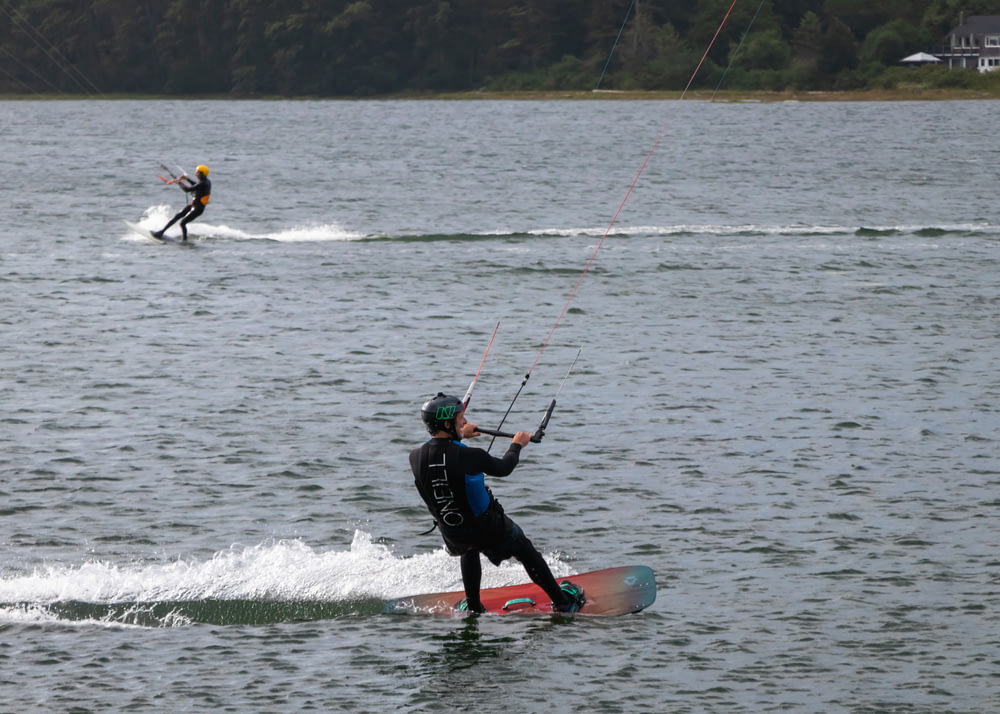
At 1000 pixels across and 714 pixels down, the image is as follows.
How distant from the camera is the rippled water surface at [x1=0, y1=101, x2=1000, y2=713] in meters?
13.4

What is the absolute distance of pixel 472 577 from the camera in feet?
46.3

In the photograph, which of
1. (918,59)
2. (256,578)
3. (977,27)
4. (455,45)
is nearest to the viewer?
(256,578)

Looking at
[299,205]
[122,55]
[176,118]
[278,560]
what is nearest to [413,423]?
[278,560]

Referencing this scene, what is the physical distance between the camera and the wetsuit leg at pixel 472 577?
45.8ft

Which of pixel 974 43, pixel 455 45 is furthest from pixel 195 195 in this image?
pixel 974 43

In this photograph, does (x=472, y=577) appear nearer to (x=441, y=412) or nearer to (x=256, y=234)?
(x=441, y=412)

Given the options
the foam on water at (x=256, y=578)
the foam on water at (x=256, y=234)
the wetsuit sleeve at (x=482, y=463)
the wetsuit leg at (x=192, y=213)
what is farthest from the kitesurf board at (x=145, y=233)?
the wetsuit sleeve at (x=482, y=463)

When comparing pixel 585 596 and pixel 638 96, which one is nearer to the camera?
pixel 585 596

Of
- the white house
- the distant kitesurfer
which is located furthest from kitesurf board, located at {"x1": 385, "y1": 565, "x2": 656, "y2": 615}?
the white house

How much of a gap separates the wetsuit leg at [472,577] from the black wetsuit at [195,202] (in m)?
28.5

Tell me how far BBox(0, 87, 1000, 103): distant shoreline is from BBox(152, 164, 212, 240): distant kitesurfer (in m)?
93.6

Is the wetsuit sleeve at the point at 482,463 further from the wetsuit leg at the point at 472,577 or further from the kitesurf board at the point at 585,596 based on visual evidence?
the kitesurf board at the point at 585,596

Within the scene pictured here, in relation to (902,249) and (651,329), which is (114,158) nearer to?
(902,249)

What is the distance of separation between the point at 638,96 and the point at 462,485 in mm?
145335
